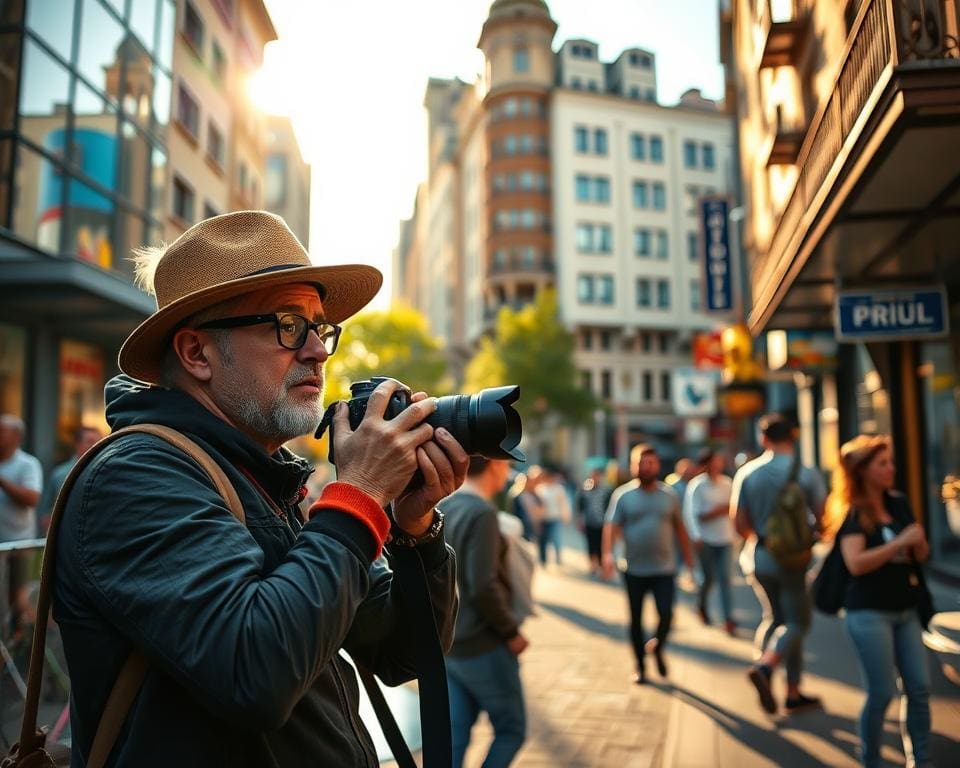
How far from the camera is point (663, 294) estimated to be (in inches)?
2098

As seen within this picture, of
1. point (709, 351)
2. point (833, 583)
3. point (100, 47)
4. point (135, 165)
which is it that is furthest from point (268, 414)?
point (709, 351)

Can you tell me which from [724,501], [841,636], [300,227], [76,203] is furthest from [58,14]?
[300,227]

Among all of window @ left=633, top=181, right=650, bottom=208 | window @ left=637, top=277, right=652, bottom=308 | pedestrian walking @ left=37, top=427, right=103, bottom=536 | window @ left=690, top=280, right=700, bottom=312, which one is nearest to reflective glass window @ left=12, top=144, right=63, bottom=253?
pedestrian walking @ left=37, top=427, right=103, bottom=536

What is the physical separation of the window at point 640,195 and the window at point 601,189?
1649 mm

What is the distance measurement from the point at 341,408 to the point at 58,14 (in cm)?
1234

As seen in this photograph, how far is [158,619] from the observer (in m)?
1.38

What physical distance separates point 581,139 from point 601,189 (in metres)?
3.10

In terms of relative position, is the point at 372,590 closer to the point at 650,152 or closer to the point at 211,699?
the point at 211,699

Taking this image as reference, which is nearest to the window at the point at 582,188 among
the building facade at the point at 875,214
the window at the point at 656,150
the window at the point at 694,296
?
the window at the point at 656,150

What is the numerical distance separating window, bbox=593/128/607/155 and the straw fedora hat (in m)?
50.6

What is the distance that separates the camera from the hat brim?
69.2 inches

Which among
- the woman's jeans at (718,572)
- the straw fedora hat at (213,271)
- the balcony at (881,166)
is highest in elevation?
the balcony at (881,166)

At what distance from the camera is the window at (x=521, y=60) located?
48531 millimetres

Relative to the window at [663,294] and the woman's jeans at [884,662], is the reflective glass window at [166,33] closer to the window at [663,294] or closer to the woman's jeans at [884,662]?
the woman's jeans at [884,662]
